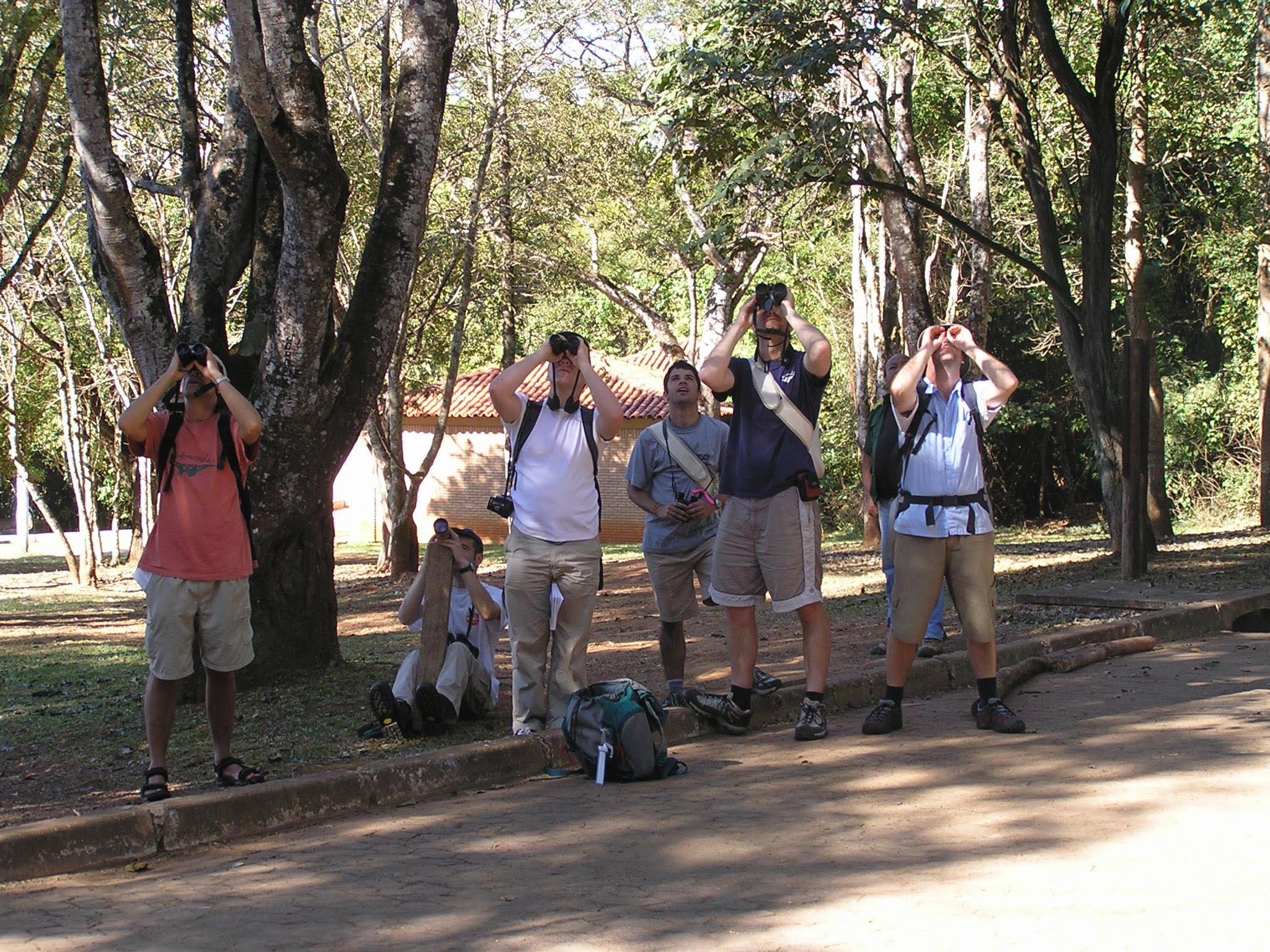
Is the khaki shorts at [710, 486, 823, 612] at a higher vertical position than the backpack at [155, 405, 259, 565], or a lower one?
lower

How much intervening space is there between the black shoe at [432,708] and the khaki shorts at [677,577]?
134 centimetres

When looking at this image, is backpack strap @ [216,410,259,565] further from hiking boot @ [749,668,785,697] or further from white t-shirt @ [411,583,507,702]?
hiking boot @ [749,668,785,697]

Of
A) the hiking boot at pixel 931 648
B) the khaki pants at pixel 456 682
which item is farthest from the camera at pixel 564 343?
the hiking boot at pixel 931 648

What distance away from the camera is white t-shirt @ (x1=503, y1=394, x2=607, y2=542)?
6.74m

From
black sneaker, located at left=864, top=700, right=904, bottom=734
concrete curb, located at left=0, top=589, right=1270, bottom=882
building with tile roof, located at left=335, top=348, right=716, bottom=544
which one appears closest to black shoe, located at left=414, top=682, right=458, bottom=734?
concrete curb, located at left=0, top=589, right=1270, bottom=882

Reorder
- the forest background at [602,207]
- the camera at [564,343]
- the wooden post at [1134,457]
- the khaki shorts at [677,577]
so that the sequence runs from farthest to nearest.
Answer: the wooden post at [1134,457], the forest background at [602,207], the khaki shorts at [677,577], the camera at [564,343]

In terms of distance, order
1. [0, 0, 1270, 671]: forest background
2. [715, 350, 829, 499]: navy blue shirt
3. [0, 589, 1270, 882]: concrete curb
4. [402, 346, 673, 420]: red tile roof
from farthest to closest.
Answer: [402, 346, 673, 420]: red tile roof < [0, 0, 1270, 671]: forest background < [715, 350, 829, 499]: navy blue shirt < [0, 589, 1270, 882]: concrete curb

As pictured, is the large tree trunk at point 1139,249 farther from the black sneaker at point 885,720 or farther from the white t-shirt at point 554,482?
the white t-shirt at point 554,482

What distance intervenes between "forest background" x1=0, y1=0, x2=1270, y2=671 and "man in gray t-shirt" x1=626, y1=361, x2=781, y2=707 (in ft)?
6.79

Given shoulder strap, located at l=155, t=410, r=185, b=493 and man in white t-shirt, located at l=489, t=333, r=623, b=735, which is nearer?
shoulder strap, located at l=155, t=410, r=185, b=493

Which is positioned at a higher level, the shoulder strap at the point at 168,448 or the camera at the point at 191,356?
the camera at the point at 191,356

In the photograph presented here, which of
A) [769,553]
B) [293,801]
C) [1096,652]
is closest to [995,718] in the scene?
[769,553]

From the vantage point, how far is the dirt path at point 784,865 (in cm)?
416

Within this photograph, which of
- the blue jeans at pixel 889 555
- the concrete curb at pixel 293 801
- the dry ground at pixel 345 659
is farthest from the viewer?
the blue jeans at pixel 889 555
